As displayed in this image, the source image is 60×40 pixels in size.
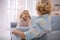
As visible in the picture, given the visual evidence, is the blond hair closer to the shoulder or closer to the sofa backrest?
the shoulder

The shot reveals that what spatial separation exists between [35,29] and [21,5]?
16.4ft

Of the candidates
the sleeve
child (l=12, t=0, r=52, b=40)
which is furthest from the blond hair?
the sleeve

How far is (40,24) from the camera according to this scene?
1230mm

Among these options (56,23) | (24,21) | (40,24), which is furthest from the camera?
(24,21)

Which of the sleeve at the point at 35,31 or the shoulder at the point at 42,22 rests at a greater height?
the shoulder at the point at 42,22

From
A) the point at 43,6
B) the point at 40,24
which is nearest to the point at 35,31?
the point at 40,24

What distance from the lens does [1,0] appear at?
6285 mm

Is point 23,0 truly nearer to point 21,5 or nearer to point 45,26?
point 21,5

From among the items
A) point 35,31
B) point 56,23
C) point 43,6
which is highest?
point 43,6

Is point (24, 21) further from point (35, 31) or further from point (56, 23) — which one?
point (35, 31)

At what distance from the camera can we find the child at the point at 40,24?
1.23 m

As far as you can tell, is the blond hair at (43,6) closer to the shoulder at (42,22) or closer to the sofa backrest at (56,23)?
the shoulder at (42,22)

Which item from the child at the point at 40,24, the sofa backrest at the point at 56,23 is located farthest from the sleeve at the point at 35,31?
the sofa backrest at the point at 56,23

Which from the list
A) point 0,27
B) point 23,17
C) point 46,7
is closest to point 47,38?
point 46,7
